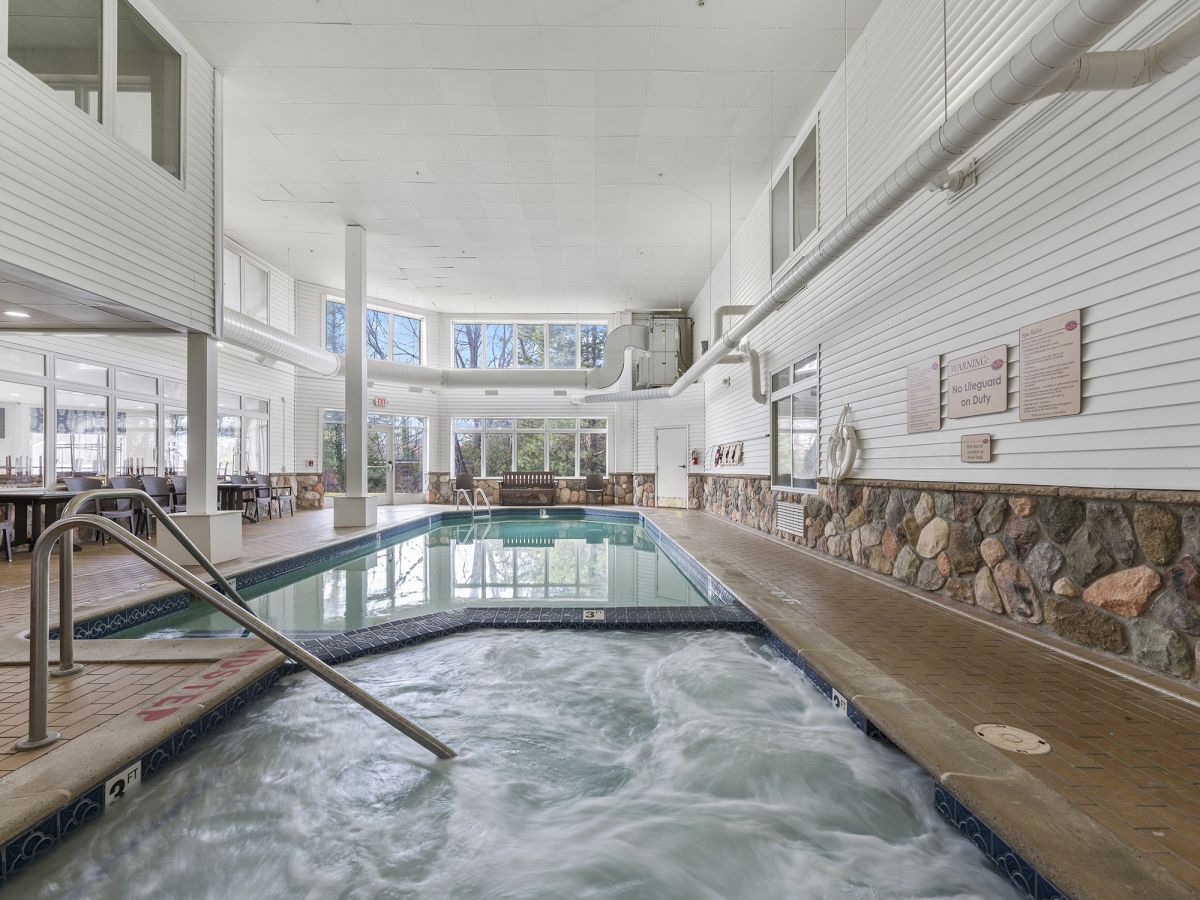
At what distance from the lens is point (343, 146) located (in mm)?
6703

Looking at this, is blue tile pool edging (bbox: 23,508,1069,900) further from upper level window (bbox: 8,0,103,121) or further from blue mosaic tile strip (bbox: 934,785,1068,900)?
Result: upper level window (bbox: 8,0,103,121)

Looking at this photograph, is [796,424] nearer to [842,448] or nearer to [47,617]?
[842,448]

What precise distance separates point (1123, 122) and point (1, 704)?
5.07 metres

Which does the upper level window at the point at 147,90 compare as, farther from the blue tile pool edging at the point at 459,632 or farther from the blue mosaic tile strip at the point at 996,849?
the blue mosaic tile strip at the point at 996,849

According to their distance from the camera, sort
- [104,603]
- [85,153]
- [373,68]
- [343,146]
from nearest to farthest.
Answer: [104,603], [85,153], [373,68], [343,146]

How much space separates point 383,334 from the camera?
527 inches

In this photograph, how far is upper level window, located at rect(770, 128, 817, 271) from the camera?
6.46m

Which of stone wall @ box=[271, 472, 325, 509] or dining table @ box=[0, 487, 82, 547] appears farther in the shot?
stone wall @ box=[271, 472, 325, 509]

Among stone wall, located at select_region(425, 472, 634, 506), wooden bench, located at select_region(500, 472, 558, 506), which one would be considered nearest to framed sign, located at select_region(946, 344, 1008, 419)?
stone wall, located at select_region(425, 472, 634, 506)

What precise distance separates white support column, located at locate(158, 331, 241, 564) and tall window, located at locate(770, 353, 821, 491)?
19.0 ft

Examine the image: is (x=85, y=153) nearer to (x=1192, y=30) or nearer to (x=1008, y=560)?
(x=1192, y=30)

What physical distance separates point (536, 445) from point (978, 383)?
38.0 ft

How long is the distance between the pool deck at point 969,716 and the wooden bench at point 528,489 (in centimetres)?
1001

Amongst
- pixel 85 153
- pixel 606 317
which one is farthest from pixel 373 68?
pixel 606 317
